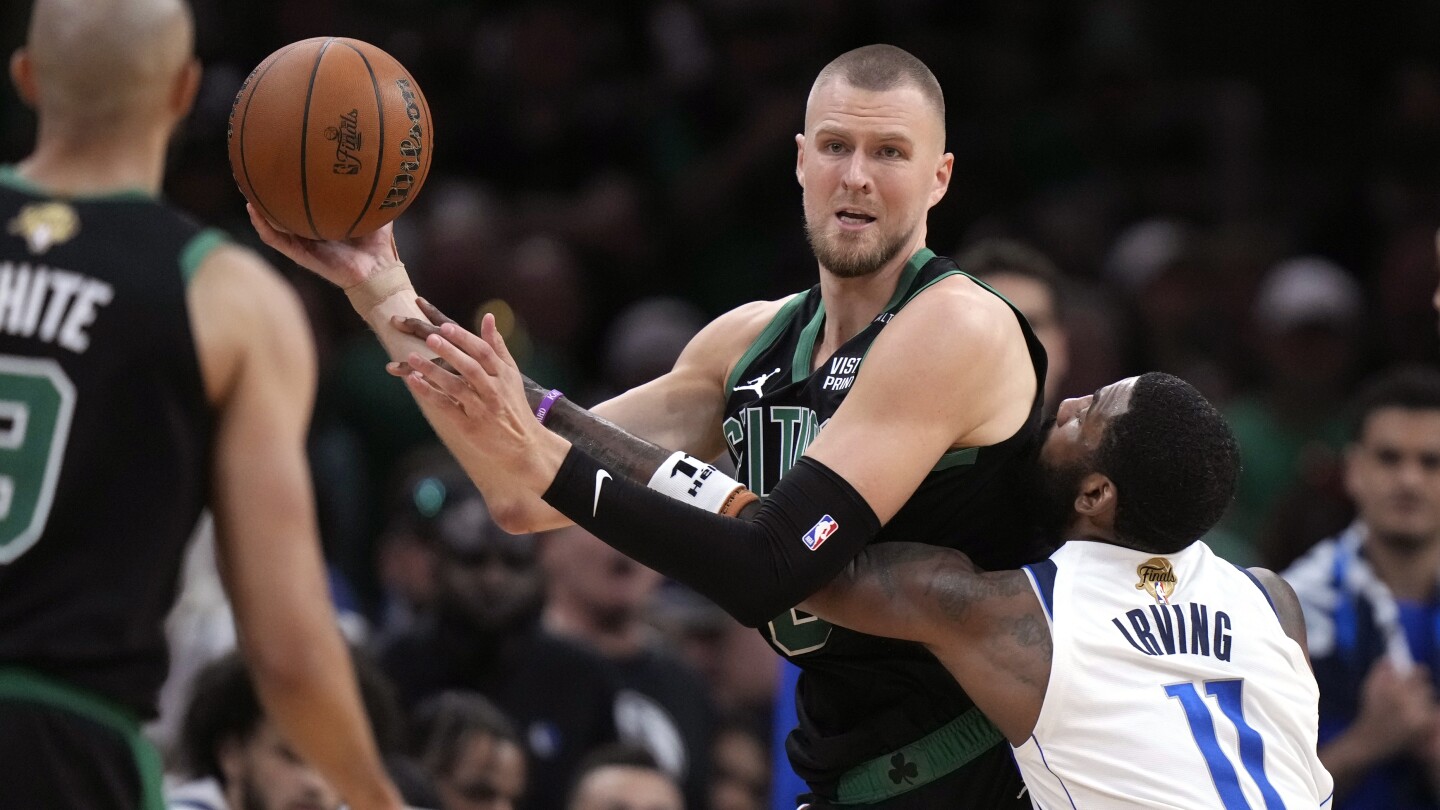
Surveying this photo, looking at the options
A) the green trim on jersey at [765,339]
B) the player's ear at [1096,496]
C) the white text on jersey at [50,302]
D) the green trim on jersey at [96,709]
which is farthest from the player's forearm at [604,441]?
the green trim on jersey at [96,709]

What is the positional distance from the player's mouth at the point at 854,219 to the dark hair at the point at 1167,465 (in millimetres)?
722

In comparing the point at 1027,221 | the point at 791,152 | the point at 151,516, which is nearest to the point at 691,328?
the point at 791,152

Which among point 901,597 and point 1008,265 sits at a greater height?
point 1008,265

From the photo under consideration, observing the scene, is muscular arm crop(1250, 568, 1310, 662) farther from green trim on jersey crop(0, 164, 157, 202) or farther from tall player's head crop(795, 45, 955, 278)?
green trim on jersey crop(0, 164, 157, 202)

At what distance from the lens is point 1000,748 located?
14.3ft

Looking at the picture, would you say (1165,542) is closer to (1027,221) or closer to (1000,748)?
(1000,748)

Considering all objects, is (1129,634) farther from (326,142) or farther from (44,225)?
(44,225)

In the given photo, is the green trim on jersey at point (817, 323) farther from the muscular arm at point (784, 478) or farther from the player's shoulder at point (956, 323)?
the muscular arm at point (784, 478)

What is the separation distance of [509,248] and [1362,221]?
195 inches

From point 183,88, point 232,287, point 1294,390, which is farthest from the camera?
point 1294,390

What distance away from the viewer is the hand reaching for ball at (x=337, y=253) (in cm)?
424

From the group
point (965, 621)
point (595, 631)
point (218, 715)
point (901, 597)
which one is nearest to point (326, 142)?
point (901, 597)

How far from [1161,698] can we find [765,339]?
132 centimetres

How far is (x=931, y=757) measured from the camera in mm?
4309
